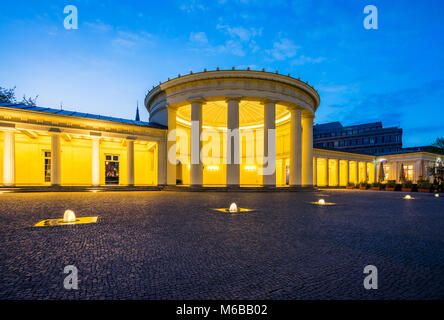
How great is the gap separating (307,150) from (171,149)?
18.3 meters

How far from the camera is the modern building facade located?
80.1m

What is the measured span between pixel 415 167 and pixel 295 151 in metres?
41.0

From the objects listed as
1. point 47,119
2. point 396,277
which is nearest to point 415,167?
point 396,277

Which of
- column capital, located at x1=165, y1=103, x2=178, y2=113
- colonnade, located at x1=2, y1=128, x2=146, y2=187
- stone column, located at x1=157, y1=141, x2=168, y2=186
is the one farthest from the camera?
stone column, located at x1=157, y1=141, x2=168, y2=186

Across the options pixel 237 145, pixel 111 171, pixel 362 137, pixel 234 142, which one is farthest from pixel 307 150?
pixel 362 137

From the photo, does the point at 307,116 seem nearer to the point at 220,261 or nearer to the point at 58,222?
the point at 58,222

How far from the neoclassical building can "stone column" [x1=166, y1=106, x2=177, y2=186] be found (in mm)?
128

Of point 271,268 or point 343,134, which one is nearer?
point 271,268

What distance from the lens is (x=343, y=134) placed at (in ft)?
295

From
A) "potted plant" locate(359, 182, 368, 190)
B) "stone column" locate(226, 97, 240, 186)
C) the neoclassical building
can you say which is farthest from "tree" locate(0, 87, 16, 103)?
"potted plant" locate(359, 182, 368, 190)

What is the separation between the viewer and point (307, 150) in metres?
30.7

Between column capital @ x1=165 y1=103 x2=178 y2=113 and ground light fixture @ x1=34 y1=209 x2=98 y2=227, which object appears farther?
column capital @ x1=165 y1=103 x2=178 y2=113

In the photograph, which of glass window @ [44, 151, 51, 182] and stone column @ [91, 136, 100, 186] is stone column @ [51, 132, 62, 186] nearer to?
stone column @ [91, 136, 100, 186]
